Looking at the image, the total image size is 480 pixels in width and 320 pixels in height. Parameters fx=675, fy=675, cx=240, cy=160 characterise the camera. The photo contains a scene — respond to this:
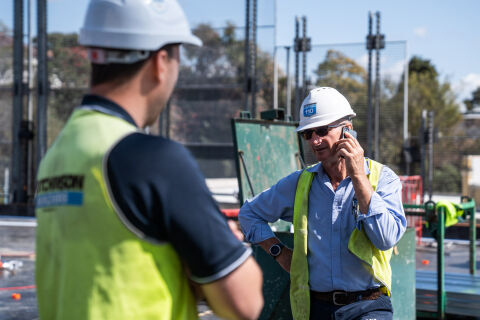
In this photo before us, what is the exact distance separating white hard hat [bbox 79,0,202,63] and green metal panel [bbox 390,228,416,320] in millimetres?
4101

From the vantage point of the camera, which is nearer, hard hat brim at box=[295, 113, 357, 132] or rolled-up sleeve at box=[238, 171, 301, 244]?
hard hat brim at box=[295, 113, 357, 132]

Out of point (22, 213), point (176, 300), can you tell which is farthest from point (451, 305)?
point (22, 213)

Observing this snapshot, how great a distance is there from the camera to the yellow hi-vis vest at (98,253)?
4.99ft

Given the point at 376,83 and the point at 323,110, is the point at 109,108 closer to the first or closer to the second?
the point at 323,110

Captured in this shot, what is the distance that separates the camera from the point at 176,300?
5.19 feet

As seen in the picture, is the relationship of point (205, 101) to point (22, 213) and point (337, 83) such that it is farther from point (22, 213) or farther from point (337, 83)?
point (22, 213)

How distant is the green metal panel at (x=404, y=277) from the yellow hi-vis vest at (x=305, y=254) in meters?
1.99

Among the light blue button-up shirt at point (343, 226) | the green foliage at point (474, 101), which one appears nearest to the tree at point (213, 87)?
the light blue button-up shirt at point (343, 226)

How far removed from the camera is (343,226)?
339 centimetres

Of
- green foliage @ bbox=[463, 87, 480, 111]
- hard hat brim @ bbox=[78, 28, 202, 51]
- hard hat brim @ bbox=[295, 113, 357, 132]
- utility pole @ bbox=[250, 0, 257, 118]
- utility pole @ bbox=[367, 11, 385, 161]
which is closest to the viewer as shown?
hard hat brim @ bbox=[78, 28, 202, 51]

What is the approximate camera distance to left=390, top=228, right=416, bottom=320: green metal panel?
5363mm

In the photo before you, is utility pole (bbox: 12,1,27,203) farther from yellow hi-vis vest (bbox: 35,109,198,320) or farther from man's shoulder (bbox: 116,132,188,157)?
man's shoulder (bbox: 116,132,188,157)

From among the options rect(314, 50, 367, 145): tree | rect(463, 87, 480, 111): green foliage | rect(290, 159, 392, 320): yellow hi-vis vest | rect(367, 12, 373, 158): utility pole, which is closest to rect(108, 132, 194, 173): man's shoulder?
rect(290, 159, 392, 320): yellow hi-vis vest

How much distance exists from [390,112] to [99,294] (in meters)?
16.0
